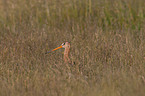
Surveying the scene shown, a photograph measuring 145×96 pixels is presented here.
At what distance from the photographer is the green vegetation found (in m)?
3.74

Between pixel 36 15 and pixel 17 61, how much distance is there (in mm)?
3236

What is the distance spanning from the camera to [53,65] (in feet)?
15.2

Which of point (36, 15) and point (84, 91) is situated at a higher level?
point (36, 15)

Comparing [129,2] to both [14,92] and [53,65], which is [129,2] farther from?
[14,92]

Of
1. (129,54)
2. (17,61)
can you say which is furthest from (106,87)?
(17,61)

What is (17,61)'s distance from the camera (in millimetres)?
4785

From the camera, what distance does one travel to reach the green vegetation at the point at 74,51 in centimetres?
374

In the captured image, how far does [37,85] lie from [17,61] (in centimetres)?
114

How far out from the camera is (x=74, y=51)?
17.4ft

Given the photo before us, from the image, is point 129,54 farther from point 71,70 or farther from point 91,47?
point 71,70

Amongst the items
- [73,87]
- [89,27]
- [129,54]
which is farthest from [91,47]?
[73,87]

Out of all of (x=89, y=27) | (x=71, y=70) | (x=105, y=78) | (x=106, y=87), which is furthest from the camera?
(x=89, y=27)

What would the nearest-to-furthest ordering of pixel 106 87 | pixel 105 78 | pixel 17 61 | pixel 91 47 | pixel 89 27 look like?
pixel 106 87 < pixel 105 78 < pixel 17 61 < pixel 91 47 < pixel 89 27

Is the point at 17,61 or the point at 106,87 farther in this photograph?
the point at 17,61
